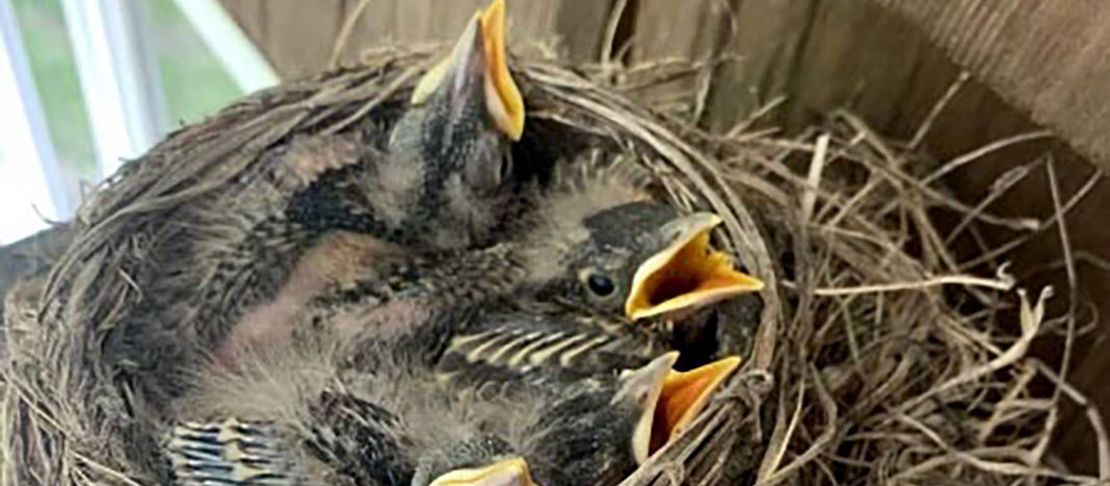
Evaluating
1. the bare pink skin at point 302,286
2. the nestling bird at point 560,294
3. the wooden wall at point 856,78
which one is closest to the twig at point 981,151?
the wooden wall at point 856,78

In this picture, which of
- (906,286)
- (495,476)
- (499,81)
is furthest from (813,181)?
(495,476)

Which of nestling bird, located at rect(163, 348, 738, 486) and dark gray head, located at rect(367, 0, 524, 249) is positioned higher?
dark gray head, located at rect(367, 0, 524, 249)

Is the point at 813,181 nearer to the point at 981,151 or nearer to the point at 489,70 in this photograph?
the point at 981,151

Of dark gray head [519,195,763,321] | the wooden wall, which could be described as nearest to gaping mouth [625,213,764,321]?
dark gray head [519,195,763,321]

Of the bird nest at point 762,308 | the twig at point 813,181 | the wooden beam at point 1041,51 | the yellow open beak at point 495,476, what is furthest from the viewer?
the twig at point 813,181

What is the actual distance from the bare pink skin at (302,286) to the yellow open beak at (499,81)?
88 mm

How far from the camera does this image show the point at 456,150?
0.90 m

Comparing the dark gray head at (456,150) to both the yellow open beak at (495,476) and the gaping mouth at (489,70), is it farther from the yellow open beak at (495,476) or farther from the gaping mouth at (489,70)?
the yellow open beak at (495,476)

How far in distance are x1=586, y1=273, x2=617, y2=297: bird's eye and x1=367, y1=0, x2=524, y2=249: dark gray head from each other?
0.07 meters

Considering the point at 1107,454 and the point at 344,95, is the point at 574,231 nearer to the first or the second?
the point at 344,95

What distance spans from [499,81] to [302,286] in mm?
139

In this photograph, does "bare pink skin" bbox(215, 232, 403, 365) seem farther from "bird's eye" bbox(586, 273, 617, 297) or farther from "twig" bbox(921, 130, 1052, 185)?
"twig" bbox(921, 130, 1052, 185)

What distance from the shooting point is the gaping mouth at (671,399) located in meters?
0.79

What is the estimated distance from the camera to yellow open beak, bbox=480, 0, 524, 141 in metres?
0.87
